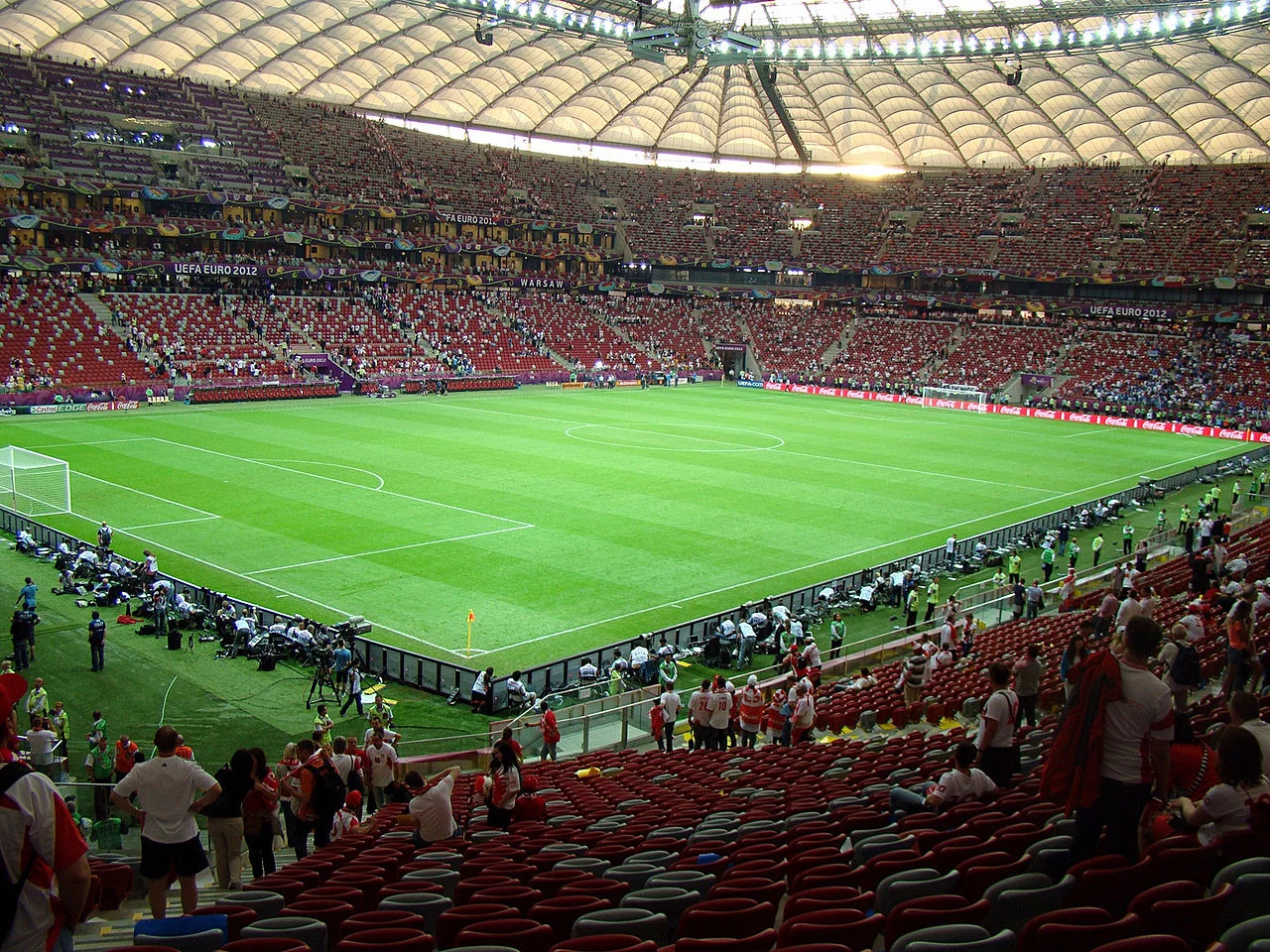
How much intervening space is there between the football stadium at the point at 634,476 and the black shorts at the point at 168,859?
0.02 metres

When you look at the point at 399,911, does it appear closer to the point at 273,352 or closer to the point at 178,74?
the point at 273,352

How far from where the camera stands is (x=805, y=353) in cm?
9919

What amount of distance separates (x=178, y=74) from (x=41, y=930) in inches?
3728

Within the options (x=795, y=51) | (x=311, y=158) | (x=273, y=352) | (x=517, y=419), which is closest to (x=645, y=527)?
(x=517, y=419)

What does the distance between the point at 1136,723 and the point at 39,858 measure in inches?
237

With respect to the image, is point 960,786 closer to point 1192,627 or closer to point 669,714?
point 1192,627

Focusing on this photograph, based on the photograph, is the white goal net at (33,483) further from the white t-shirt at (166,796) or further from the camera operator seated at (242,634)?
the white t-shirt at (166,796)

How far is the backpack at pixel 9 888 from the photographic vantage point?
424cm

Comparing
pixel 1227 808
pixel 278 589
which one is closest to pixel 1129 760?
pixel 1227 808

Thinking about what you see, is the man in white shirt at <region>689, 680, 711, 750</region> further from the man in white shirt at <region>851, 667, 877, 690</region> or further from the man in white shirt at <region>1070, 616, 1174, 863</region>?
the man in white shirt at <region>1070, 616, 1174, 863</region>

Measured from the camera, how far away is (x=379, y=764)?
1367 centimetres

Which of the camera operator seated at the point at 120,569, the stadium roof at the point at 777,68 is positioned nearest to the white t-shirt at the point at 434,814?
the camera operator seated at the point at 120,569

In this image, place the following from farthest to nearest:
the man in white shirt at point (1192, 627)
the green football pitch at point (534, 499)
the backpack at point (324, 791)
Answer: the green football pitch at point (534, 499)
the man in white shirt at point (1192, 627)
the backpack at point (324, 791)

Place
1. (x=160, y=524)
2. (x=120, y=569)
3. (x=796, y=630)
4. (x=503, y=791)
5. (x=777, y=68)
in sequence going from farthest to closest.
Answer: (x=777, y=68) < (x=160, y=524) < (x=120, y=569) < (x=796, y=630) < (x=503, y=791)
